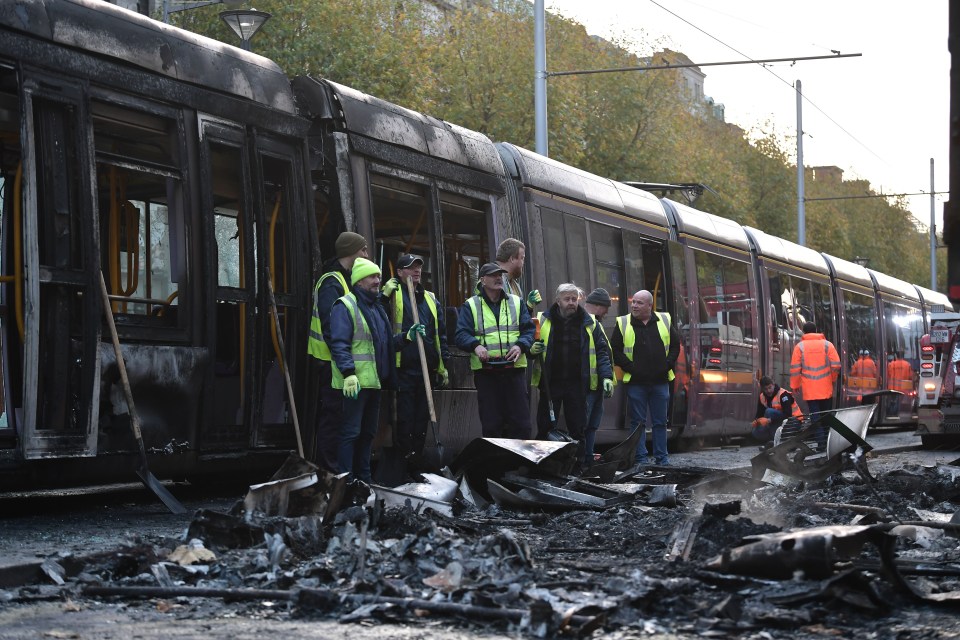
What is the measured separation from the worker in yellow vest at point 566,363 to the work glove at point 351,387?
306 centimetres

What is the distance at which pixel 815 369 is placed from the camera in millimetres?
18406

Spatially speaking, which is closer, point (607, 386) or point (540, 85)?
point (607, 386)

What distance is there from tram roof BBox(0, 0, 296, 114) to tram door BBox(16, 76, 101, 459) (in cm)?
32

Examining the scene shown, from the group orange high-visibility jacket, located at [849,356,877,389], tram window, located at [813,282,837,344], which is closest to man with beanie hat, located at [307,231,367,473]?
tram window, located at [813,282,837,344]

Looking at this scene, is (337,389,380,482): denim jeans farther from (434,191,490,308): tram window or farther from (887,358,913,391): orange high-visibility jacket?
(887,358,913,391): orange high-visibility jacket

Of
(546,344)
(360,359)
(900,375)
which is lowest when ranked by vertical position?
(900,375)

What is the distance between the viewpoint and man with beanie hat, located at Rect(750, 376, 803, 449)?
19.0 meters

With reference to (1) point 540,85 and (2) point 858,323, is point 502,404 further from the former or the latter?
(2) point 858,323

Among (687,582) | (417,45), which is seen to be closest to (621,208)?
(687,582)

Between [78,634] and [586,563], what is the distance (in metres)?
2.34

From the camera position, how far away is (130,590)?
18.9 ft

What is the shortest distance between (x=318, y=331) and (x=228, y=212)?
99 centimetres

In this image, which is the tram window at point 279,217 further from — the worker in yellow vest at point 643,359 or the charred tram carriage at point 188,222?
the worker in yellow vest at point 643,359

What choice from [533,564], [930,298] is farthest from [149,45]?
[930,298]
